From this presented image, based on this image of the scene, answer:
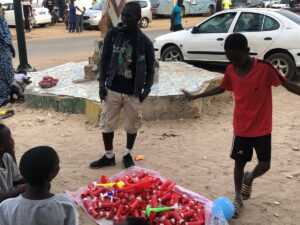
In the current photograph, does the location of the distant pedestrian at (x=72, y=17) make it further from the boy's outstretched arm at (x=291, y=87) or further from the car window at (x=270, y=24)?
the boy's outstretched arm at (x=291, y=87)

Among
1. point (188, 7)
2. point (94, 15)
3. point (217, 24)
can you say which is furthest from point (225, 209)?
point (188, 7)

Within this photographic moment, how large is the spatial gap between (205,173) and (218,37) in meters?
6.38

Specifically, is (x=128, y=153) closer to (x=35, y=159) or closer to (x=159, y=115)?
(x=159, y=115)

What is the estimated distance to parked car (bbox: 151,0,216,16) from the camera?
3272 centimetres

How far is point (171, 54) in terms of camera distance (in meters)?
12.8

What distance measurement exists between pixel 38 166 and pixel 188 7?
1245 inches

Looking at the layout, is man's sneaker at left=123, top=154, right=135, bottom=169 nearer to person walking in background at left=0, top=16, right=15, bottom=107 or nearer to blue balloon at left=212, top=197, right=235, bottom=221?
blue balloon at left=212, top=197, right=235, bottom=221

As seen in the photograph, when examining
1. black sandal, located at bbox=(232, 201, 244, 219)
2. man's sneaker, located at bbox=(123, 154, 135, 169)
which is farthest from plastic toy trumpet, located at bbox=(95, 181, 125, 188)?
black sandal, located at bbox=(232, 201, 244, 219)

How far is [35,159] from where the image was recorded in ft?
8.61

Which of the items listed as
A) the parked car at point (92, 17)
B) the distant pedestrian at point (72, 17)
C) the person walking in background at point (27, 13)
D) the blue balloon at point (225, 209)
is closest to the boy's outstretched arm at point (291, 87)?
the blue balloon at point (225, 209)

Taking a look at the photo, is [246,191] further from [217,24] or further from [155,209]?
[217,24]

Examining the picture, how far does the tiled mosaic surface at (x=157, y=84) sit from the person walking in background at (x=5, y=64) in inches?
18.1

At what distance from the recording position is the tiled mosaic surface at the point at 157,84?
8422mm

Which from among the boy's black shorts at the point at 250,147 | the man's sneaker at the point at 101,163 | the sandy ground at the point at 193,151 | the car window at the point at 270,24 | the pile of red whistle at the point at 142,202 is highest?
the car window at the point at 270,24
